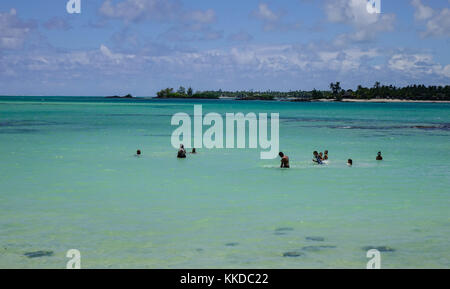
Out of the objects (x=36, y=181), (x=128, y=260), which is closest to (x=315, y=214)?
(x=128, y=260)

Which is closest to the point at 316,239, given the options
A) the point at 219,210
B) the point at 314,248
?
the point at 314,248

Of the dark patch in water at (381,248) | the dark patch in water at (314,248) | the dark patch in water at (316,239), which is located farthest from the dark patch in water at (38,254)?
the dark patch in water at (381,248)

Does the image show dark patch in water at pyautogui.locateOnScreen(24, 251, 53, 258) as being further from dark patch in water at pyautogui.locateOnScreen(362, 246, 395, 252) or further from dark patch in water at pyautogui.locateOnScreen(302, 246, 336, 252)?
dark patch in water at pyautogui.locateOnScreen(362, 246, 395, 252)

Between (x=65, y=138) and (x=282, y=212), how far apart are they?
109 feet

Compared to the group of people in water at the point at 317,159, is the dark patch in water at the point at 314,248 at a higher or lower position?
lower

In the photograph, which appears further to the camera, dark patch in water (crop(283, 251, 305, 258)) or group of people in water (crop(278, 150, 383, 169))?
group of people in water (crop(278, 150, 383, 169))

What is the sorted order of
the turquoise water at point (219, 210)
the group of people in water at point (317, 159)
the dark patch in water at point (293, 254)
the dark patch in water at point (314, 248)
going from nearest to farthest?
the dark patch in water at point (293, 254), the turquoise water at point (219, 210), the dark patch in water at point (314, 248), the group of people in water at point (317, 159)

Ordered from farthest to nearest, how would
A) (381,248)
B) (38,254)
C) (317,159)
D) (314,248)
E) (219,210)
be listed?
(317,159), (219,210), (381,248), (314,248), (38,254)

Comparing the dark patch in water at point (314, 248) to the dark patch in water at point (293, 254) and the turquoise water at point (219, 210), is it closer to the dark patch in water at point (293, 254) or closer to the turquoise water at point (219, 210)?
the turquoise water at point (219, 210)

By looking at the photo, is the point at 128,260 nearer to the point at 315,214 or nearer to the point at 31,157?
the point at 315,214

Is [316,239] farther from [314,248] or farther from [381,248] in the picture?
[381,248]

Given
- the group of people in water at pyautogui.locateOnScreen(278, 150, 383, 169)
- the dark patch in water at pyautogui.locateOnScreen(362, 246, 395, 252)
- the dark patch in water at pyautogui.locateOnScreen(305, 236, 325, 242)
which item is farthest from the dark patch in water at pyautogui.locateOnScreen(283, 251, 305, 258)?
the group of people in water at pyautogui.locateOnScreen(278, 150, 383, 169)

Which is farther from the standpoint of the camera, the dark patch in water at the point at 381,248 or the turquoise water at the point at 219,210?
the dark patch in water at the point at 381,248

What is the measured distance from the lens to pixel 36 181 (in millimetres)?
23750
